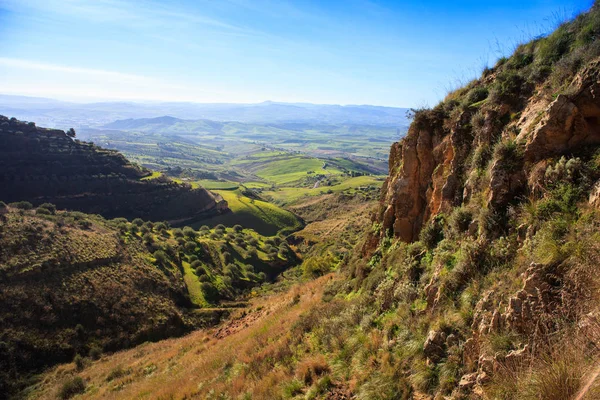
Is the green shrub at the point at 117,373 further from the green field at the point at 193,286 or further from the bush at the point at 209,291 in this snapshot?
the bush at the point at 209,291

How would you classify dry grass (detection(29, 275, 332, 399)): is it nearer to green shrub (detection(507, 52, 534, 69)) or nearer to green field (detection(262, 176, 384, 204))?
green shrub (detection(507, 52, 534, 69))

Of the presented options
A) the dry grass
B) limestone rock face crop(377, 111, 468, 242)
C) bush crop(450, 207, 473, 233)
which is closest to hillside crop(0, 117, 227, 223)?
the dry grass

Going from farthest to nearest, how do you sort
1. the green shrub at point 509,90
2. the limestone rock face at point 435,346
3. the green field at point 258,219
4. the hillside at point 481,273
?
1. the green field at point 258,219
2. the green shrub at point 509,90
3. the limestone rock face at point 435,346
4. the hillside at point 481,273

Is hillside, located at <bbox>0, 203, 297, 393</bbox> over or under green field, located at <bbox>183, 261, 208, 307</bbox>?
over

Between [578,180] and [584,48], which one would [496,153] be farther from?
[584,48]

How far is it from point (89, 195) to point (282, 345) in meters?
75.7

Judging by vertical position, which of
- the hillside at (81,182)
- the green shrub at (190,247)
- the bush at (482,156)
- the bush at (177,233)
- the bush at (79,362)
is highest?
the bush at (482,156)

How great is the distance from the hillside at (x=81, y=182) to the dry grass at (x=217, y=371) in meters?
56.2

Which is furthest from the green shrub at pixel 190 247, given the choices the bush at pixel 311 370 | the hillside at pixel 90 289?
the bush at pixel 311 370

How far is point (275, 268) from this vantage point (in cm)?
5753

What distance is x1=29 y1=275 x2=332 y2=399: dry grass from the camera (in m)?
8.84

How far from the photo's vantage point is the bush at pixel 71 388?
723 inches

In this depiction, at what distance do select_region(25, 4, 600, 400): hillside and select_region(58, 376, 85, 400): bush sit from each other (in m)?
8.10

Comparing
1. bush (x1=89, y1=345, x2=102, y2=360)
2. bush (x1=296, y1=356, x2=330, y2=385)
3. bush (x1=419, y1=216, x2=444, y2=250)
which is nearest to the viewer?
bush (x1=296, y1=356, x2=330, y2=385)
